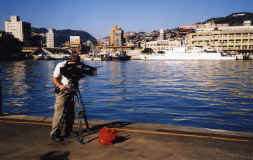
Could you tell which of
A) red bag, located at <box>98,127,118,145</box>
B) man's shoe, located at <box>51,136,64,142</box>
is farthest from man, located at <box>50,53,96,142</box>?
red bag, located at <box>98,127,118,145</box>

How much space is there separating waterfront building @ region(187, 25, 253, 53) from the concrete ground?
14747 cm

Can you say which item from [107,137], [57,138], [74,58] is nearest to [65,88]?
[74,58]

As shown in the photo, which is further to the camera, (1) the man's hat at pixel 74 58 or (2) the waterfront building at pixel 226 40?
(2) the waterfront building at pixel 226 40

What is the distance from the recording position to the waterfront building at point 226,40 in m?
143

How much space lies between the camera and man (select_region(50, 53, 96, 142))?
18.2 feet

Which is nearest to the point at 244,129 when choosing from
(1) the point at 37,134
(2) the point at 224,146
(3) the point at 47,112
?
(2) the point at 224,146

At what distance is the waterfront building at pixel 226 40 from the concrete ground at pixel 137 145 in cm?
14747

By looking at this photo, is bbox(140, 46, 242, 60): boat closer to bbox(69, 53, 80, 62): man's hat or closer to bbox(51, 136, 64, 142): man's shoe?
bbox(69, 53, 80, 62): man's hat

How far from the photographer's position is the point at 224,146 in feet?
16.7

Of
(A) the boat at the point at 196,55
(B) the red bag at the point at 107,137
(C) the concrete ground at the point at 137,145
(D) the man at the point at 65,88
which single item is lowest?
(C) the concrete ground at the point at 137,145

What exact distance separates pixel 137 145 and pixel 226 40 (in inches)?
6146

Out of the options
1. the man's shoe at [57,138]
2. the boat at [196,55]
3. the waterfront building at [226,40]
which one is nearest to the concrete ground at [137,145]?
the man's shoe at [57,138]

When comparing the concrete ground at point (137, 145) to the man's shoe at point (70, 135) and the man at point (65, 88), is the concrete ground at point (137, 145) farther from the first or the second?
the man at point (65, 88)

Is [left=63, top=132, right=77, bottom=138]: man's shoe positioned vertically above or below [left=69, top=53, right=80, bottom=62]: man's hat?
below
